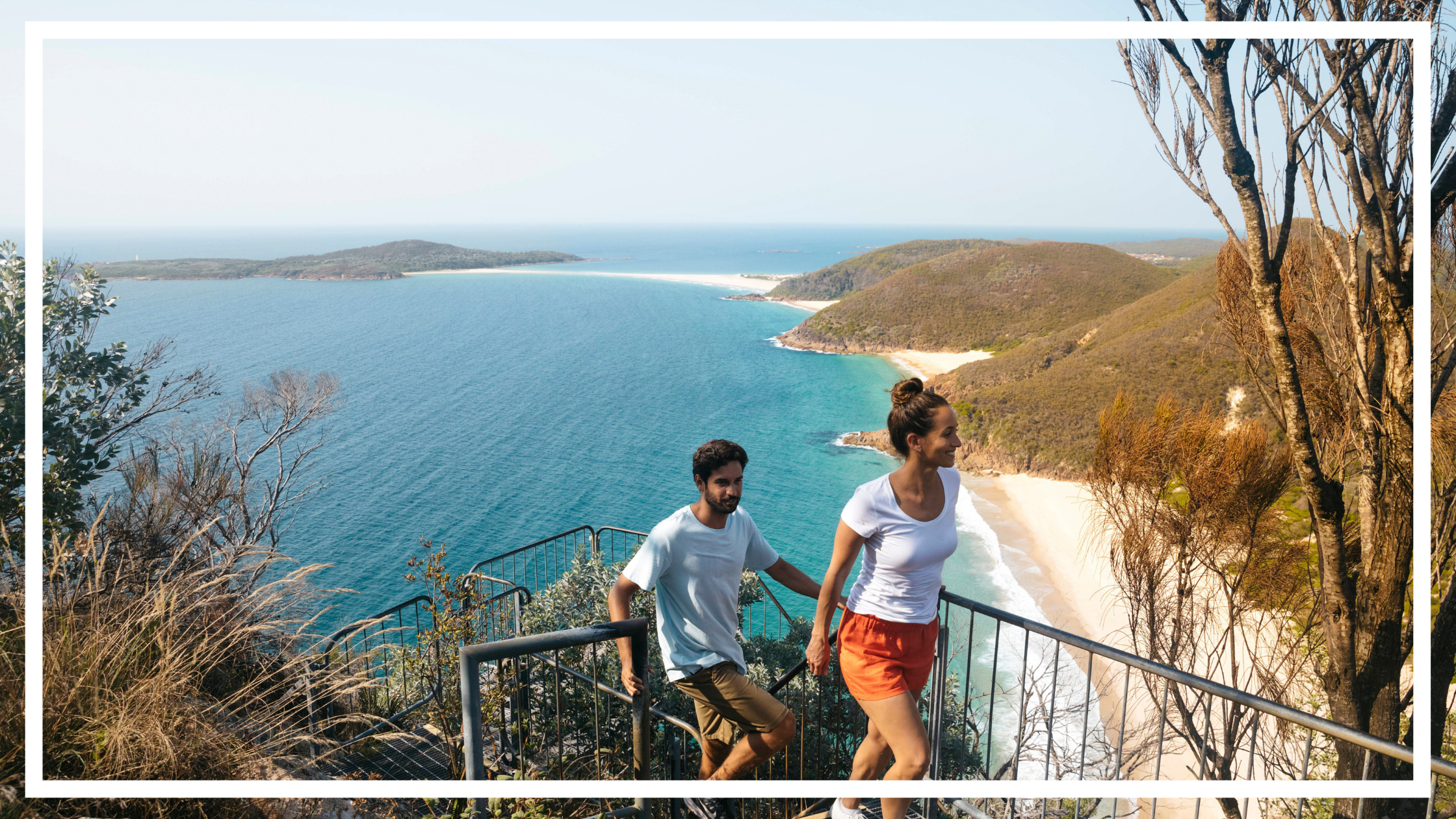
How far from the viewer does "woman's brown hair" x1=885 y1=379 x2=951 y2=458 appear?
2.44 meters

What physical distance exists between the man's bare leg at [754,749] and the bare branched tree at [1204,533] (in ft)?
23.9

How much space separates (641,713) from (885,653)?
84 cm

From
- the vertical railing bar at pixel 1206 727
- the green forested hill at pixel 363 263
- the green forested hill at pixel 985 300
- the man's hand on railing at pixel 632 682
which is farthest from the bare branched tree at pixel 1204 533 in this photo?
the green forested hill at pixel 363 263

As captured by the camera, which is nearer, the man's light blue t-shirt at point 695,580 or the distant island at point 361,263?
the man's light blue t-shirt at point 695,580

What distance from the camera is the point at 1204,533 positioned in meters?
9.34

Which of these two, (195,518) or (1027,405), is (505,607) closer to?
(195,518)

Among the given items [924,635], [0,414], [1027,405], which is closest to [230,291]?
[1027,405]

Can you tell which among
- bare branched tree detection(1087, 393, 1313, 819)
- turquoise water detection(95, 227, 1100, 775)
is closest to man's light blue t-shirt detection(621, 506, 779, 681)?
turquoise water detection(95, 227, 1100, 775)

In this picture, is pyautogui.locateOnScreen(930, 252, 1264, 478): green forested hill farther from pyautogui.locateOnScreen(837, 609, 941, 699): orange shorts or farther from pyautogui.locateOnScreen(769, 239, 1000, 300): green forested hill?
pyautogui.locateOnScreen(769, 239, 1000, 300): green forested hill

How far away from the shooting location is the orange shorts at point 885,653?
8.29 ft

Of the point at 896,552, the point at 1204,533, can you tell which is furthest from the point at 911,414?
the point at 1204,533

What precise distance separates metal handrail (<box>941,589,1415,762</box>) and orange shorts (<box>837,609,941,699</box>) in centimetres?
27

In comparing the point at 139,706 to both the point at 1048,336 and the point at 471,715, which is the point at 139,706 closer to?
the point at 471,715

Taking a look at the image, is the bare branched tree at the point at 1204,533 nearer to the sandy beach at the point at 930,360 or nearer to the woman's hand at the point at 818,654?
the woman's hand at the point at 818,654
